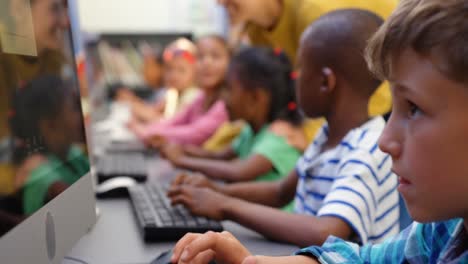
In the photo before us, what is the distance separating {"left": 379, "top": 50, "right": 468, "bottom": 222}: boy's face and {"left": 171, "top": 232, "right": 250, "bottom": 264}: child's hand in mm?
195

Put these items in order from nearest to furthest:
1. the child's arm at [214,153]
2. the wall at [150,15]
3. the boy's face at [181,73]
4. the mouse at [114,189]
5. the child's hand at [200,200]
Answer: the child's hand at [200,200]
the mouse at [114,189]
the child's arm at [214,153]
the boy's face at [181,73]
the wall at [150,15]

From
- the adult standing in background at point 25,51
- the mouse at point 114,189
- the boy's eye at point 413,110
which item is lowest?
the mouse at point 114,189

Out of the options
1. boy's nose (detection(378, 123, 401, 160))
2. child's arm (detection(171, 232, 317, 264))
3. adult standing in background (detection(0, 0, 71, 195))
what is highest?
adult standing in background (detection(0, 0, 71, 195))

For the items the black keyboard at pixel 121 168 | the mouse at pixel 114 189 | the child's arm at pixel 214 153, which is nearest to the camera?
the mouse at pixel 114 189

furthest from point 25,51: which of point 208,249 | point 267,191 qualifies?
point 267,191

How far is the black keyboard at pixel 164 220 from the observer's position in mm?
774

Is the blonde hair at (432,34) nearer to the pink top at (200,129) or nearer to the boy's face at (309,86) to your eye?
the boy's face at (309,86)

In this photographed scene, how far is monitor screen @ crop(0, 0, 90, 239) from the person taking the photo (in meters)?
0.52

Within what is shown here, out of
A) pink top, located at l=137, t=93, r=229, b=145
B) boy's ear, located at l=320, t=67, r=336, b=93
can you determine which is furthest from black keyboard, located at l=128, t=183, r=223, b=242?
pink top, located at l=137, t=93, r=229, b=145

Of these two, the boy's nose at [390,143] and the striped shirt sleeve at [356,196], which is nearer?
the boy's nose at [390,143]

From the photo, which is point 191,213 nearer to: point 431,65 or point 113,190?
point 113,190

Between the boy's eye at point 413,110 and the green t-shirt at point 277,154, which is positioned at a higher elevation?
the boy's eye at point 413,110

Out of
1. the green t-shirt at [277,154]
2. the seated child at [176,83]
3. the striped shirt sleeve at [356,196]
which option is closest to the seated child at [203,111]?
the seated child at [176,83]

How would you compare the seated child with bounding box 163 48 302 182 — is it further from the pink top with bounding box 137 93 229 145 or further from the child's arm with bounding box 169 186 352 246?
the child's arm with bounding box 169 186 352 246
